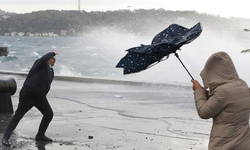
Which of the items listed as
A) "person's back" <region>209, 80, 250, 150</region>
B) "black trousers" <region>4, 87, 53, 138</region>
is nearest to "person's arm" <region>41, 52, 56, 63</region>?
"black trousers" <region>4, 87, 53, 138</region>

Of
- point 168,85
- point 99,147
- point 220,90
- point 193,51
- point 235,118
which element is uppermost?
point 220,90

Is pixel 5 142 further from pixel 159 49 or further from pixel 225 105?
pixel 225 105

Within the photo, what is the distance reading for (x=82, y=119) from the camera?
383 inches

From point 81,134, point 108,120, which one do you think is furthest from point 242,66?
point 81,134

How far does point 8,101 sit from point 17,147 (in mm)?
2991

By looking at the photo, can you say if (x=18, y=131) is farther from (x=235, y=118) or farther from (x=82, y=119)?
(x=235, y=118)

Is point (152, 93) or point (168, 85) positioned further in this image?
point (168, 85)

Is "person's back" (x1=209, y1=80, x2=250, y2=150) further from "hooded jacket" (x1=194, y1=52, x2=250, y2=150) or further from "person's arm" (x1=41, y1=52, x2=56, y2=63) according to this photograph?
"person's arm" (x1=41, y1=52, x2=56, y2=63)

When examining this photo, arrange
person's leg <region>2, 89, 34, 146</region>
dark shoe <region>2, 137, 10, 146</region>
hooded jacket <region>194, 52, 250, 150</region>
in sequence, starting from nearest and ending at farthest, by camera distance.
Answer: hooded jacket <region>194, 52, 250, 150</region>
dark shoe <region>2, 137, 10, 146</region>
person's leg <region>2, 89, 34, 146</region>

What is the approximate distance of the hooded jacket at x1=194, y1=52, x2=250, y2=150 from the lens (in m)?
3.81

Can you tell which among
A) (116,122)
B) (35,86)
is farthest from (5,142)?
(116,122)

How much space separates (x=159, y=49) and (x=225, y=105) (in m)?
0.91

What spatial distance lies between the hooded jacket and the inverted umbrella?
59 cm

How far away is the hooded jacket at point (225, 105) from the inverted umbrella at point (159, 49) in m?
0.59
